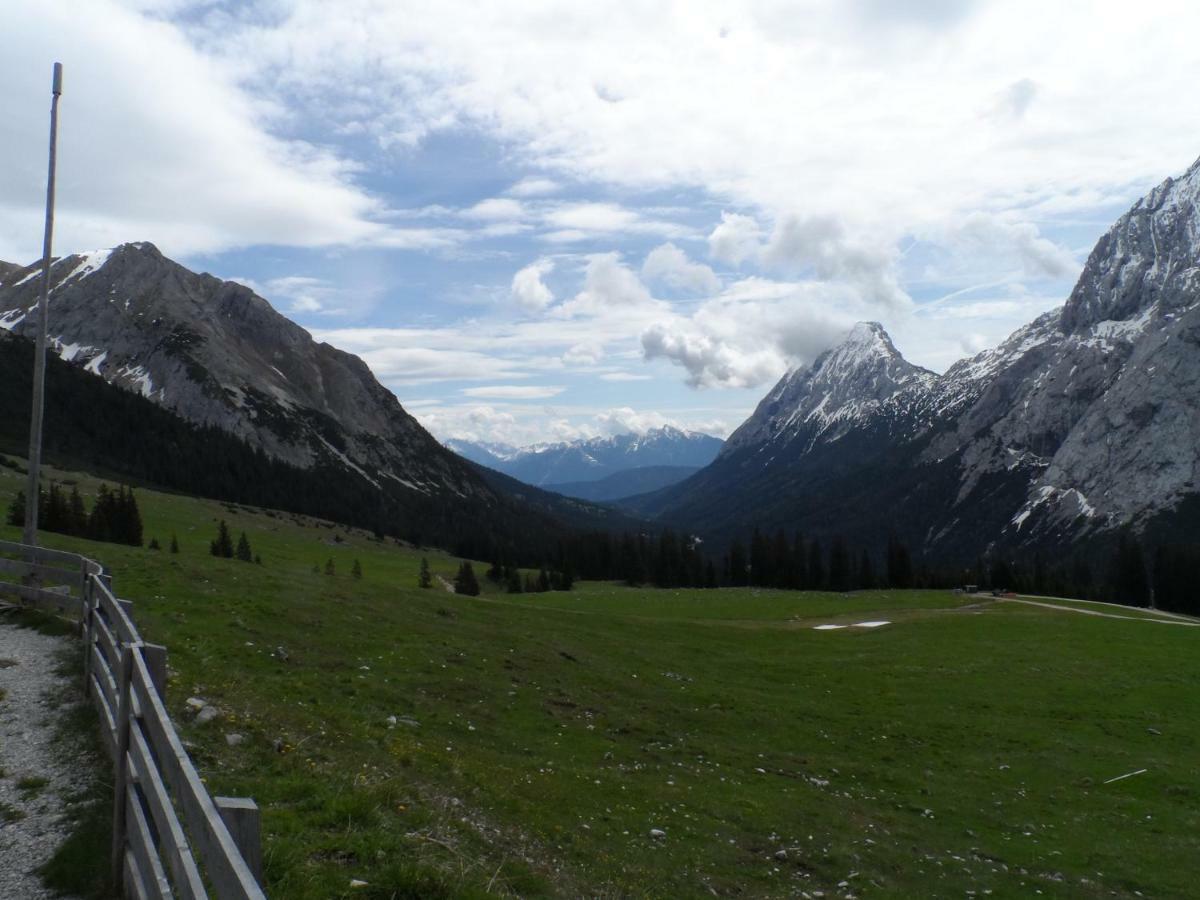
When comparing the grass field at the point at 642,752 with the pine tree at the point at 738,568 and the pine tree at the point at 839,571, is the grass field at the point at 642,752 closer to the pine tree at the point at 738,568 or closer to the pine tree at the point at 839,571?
the pine tree at the point at 839,571

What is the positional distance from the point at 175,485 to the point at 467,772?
20979cm

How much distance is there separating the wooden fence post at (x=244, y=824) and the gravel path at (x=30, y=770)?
14.8 ft

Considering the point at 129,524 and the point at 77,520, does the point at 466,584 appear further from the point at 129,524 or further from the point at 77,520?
the point at 77,520

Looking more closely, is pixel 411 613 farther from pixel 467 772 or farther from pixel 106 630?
pixel 106 630

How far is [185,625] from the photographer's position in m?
24.0

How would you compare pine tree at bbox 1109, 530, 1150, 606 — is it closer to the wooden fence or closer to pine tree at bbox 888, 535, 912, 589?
pine tree at bbox 888, 535, 912, 589

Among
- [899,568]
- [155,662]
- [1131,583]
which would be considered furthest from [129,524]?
[1131,583]

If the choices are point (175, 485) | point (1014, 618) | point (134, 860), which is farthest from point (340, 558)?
point (134, 860)

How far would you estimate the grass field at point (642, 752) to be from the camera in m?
12.8

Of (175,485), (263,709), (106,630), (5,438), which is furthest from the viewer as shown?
(175,485)

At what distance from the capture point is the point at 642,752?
2344 centimetres

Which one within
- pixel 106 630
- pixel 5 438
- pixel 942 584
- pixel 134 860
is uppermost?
pixel 5 438

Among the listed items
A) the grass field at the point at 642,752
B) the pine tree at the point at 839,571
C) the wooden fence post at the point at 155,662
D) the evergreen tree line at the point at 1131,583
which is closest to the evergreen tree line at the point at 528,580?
the pine tree at the point at 839,571

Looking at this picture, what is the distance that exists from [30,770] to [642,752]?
1661cm
